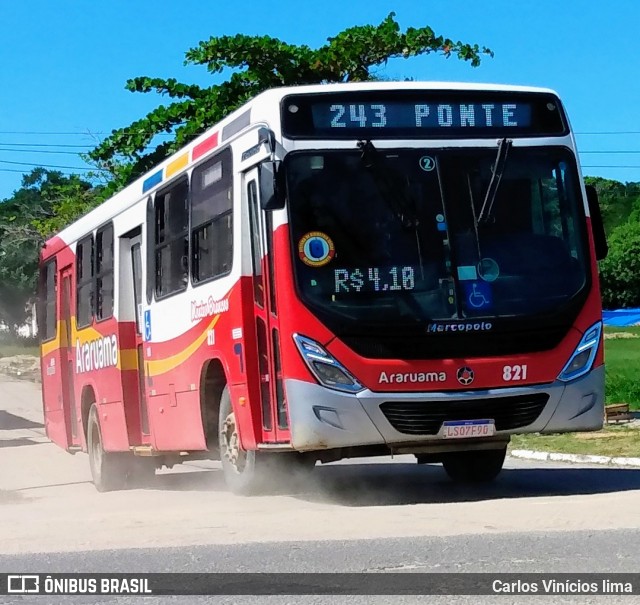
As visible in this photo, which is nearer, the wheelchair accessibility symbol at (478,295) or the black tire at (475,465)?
the wheelchair accessibility symbol at (478,295)

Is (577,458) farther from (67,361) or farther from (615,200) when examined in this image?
(615,200)

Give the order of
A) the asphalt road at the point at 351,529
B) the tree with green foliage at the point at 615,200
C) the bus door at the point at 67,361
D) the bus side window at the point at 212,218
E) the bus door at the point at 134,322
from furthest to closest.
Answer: the tree with green foliage at the point at 615,200, the bus door at the point at 67,361, the bus door at the point at 134,322, the bus side window at the point at 212,218, the asphalt road at the point at 351,529

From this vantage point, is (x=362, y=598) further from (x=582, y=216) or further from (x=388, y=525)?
(x=582, y=216)

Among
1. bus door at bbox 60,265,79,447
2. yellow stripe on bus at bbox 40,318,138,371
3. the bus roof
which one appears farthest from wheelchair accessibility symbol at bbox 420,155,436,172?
bus door at bbox 60,265,79,447

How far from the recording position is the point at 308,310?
10531 millimetres

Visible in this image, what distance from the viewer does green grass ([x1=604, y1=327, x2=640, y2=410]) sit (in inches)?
1111

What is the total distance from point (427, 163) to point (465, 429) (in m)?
2.17

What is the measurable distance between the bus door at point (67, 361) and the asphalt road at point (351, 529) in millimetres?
2947

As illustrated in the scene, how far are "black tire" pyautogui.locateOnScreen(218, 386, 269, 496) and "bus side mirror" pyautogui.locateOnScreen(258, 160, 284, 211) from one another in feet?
7.33

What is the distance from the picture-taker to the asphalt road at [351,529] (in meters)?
7.59

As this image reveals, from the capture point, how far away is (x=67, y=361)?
61.5ft

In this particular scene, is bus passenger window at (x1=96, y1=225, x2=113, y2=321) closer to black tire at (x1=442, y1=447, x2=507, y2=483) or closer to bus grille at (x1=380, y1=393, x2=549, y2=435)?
black tire at (x1=442, y1=447, x2=507, y2=483)

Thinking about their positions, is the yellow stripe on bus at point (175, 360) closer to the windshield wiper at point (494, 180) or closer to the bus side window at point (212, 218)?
the bus side window at point (212, 218)

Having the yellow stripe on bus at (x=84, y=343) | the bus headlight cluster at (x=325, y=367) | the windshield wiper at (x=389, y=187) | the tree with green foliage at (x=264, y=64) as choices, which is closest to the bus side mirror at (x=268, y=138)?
the windshield wiper at (x=389, y=187)
